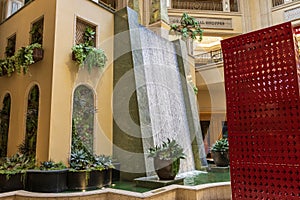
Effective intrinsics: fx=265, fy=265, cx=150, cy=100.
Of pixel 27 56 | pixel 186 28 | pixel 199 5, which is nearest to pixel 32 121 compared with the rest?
pixel 27 56

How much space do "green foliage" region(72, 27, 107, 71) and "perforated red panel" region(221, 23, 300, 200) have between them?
3873mm

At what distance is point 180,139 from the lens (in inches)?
303

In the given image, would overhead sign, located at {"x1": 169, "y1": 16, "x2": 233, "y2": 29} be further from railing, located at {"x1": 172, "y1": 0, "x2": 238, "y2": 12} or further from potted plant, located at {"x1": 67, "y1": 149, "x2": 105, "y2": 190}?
potted plant, located at {"x1": 67, "y1": 149, "x2": 105, "y2": 190}

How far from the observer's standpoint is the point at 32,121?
610cm

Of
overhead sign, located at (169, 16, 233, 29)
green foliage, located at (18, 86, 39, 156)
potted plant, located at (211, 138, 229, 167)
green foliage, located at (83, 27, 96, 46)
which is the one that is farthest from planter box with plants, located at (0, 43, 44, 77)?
overhead sign, located at (169, 16, 233, 29)

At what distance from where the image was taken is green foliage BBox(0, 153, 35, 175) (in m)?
4.89

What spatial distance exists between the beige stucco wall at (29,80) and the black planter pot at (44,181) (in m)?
0.62

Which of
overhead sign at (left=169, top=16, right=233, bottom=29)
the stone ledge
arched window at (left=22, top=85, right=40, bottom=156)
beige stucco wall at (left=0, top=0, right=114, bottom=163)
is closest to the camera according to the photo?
the stone ledge

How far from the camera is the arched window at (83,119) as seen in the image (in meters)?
6.00

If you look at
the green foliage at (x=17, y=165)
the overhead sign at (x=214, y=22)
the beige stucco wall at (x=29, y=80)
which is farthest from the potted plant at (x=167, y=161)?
the overhead sign at (x=214, y=22)

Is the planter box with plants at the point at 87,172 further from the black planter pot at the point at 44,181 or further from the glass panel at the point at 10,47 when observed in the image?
the glass panel at the point at 10,47

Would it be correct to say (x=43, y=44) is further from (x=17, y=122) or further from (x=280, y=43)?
(x=280, y=43)

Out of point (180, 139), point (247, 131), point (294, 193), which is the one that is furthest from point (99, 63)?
point (294, 193)

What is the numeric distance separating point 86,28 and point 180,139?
400 centimetres
